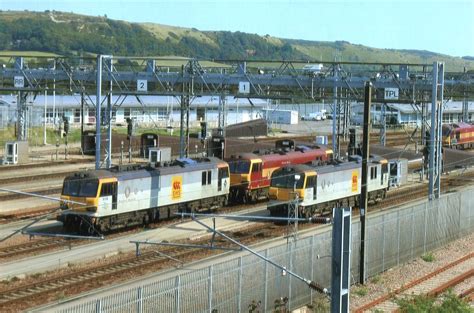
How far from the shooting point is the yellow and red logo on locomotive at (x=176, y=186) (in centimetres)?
3897

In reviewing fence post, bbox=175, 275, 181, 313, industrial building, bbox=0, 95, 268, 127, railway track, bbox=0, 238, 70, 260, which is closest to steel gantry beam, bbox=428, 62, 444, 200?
railway track, bbox=0, 238, 70, 260

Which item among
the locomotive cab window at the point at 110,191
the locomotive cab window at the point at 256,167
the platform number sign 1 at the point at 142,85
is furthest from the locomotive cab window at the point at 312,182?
the platform number sign 1 at the point at 142,85

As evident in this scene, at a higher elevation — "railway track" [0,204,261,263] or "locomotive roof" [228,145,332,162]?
"locomotive roof" [228,145,332,162]

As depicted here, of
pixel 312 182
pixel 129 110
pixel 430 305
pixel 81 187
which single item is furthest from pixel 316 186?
pixel 129 110

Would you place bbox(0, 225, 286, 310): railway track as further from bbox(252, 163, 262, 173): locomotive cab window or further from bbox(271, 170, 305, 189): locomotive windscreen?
bbox(252, 163, 262, 173): locomotive cab window

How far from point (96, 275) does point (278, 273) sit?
7471 millimetres

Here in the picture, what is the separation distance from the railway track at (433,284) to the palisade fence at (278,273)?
154cm

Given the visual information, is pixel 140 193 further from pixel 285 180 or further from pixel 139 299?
pixel 139 299

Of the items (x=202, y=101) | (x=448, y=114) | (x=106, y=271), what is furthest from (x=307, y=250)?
(x=448, y=114)

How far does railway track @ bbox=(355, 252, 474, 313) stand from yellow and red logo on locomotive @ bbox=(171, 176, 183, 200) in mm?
13325

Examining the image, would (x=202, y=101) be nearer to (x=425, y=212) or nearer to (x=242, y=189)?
(x=242, y=189)

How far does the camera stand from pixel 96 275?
27781mm

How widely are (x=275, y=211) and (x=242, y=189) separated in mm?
5049

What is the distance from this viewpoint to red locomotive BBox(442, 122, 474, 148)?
81.4 metres
